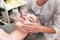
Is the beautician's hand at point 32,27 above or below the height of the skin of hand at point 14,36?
above

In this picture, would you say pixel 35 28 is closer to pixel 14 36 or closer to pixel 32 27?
pixel 32 27

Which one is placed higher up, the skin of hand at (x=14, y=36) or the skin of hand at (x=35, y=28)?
the skin of hand at (x=35, y=28)

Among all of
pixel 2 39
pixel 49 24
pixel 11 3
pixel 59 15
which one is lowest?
pixel 2 39

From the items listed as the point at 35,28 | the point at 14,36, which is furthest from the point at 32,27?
the point at 14,36

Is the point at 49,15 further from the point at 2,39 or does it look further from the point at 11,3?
the point at 11,3

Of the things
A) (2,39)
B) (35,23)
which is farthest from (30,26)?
(2,39)

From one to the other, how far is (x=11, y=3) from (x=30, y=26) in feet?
3.67

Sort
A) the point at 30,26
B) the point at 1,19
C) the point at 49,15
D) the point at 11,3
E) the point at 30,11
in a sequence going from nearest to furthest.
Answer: the point at 30,26 → the point at 49,15 → the point at 30,11 → the point at 11,3 → the point at 1,19

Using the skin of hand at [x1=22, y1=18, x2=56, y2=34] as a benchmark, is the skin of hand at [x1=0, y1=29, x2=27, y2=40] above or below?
below

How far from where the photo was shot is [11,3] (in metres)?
2.12

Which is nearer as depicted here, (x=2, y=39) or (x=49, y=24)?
(x=2, y=39)

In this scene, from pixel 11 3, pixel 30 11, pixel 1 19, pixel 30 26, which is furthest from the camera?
pixel 1 19

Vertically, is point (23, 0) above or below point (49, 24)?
above

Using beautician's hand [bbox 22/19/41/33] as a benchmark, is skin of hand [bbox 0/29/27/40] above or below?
below
